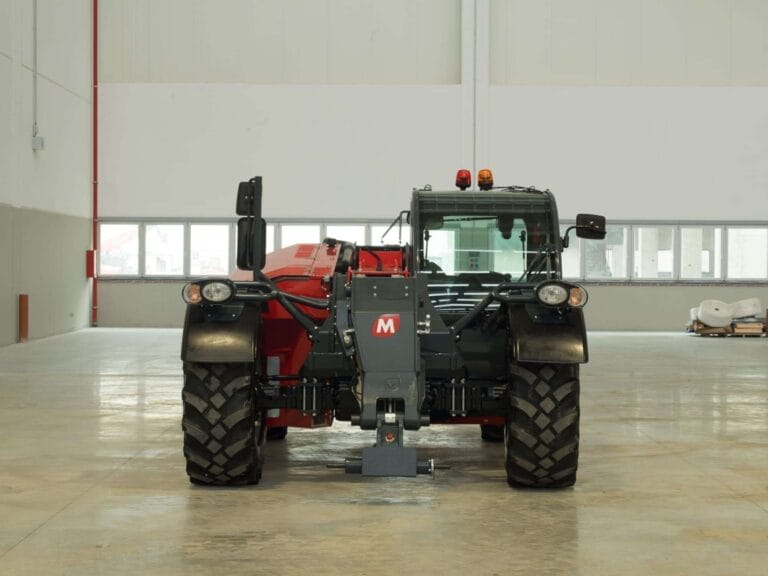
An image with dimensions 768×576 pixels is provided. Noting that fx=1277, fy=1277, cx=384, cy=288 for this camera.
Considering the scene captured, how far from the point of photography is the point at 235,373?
25.7 feet

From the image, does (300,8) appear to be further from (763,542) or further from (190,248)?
(763,542)

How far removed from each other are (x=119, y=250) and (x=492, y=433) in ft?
61.7

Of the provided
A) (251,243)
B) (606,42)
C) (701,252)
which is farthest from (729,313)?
(251,243)

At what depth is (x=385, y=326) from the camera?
759cm

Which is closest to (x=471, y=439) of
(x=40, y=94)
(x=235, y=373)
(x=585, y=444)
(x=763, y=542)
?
(x=585, y=444)

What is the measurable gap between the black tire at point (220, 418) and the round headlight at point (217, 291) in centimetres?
41

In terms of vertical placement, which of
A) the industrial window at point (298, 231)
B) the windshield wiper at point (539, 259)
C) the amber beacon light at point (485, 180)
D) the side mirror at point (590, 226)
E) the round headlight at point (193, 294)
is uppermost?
the industrial window at point (298, 231)

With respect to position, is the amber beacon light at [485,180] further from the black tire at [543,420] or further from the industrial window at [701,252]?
the industrial window at [701,252]

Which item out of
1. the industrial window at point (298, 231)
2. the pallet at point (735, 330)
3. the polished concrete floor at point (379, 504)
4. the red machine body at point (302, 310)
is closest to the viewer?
the polished concrete floor at point (379, 504)

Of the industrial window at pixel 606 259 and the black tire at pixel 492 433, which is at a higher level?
the industrial window at pixel 606 259

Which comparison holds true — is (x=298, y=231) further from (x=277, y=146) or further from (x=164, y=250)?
(x=164, y=250)

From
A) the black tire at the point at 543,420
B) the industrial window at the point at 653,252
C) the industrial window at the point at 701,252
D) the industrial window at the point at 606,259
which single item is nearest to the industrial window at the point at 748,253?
the industrial window at the point at 701,252

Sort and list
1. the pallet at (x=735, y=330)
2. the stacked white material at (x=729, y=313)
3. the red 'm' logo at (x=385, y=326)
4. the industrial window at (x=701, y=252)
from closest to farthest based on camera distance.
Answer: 1. the red 'm' logo at (x=385, y=326)
2. the pallet at (x=735, y=330)
3. the stacked white material at (x=729, y=313)
4. the industrial window at (x=701, y=252)

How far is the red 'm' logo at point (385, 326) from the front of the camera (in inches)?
298
